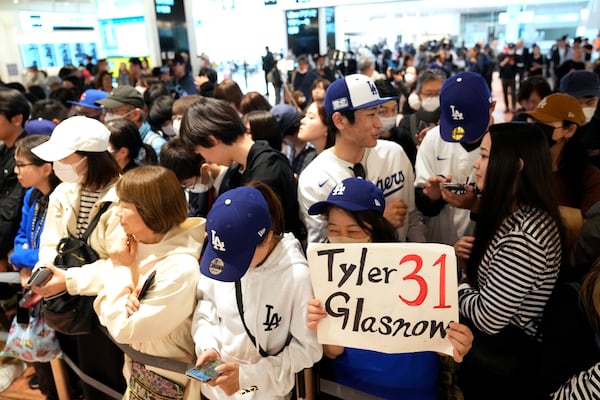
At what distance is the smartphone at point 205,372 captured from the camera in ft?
4.93

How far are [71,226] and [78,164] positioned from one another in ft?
1.06

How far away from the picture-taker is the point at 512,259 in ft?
5.09

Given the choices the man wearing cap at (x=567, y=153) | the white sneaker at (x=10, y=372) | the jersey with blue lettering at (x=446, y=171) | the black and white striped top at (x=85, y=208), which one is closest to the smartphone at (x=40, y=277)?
the black and white striped top at (x=85, y=208)

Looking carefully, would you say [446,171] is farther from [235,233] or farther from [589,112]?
[589,112]

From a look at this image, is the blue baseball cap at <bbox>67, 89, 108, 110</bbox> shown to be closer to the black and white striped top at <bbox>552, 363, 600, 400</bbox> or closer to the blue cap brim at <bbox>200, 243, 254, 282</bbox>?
the blue cap brim at <bbox>200, 243, 254, 282</bbox>

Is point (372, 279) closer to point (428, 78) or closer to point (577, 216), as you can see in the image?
point (577, 216)

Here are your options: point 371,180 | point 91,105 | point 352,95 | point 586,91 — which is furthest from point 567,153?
point 91,105

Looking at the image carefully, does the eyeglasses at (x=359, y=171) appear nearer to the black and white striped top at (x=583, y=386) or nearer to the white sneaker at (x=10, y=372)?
the black and white striped top at (x=583, y=386)

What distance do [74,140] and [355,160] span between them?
4.72 ft

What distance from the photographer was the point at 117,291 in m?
1.91

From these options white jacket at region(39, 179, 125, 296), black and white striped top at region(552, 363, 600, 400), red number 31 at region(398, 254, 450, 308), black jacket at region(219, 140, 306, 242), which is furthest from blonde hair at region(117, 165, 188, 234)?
black and white striped top at region(552, 363, 600, 400)

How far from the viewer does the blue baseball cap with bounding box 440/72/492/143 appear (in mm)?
2297

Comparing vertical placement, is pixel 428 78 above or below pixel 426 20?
below

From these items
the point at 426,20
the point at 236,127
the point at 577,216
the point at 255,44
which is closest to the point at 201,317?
the point at 236,127
